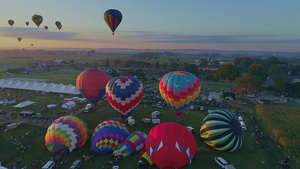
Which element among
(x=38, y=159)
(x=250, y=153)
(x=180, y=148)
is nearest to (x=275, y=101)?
(x=250, y=153)

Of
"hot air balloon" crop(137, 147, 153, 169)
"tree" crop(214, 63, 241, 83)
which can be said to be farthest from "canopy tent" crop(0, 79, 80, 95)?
"tree" crop(214, 63, 241, 83)

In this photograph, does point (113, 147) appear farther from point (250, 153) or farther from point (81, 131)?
point (250, 153)

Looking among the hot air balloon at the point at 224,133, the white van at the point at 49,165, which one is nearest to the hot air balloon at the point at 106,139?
Result: the white van at the point at 49,165

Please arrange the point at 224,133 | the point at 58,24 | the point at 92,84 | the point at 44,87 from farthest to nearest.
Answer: the point at 58,24, the point at 44,87, the point at 92,84, the point at 224,133

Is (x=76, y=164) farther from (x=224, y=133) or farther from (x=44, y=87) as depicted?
(x=44, y=87)

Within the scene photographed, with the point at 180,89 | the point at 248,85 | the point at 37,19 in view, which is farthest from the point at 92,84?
the point at 248,85

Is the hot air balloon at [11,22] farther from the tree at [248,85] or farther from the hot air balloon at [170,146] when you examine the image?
the tree at [248,85]

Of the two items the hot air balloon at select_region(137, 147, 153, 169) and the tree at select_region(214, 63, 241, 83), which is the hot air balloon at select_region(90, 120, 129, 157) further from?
the tree at select_region(214, 63, 241, 83)
